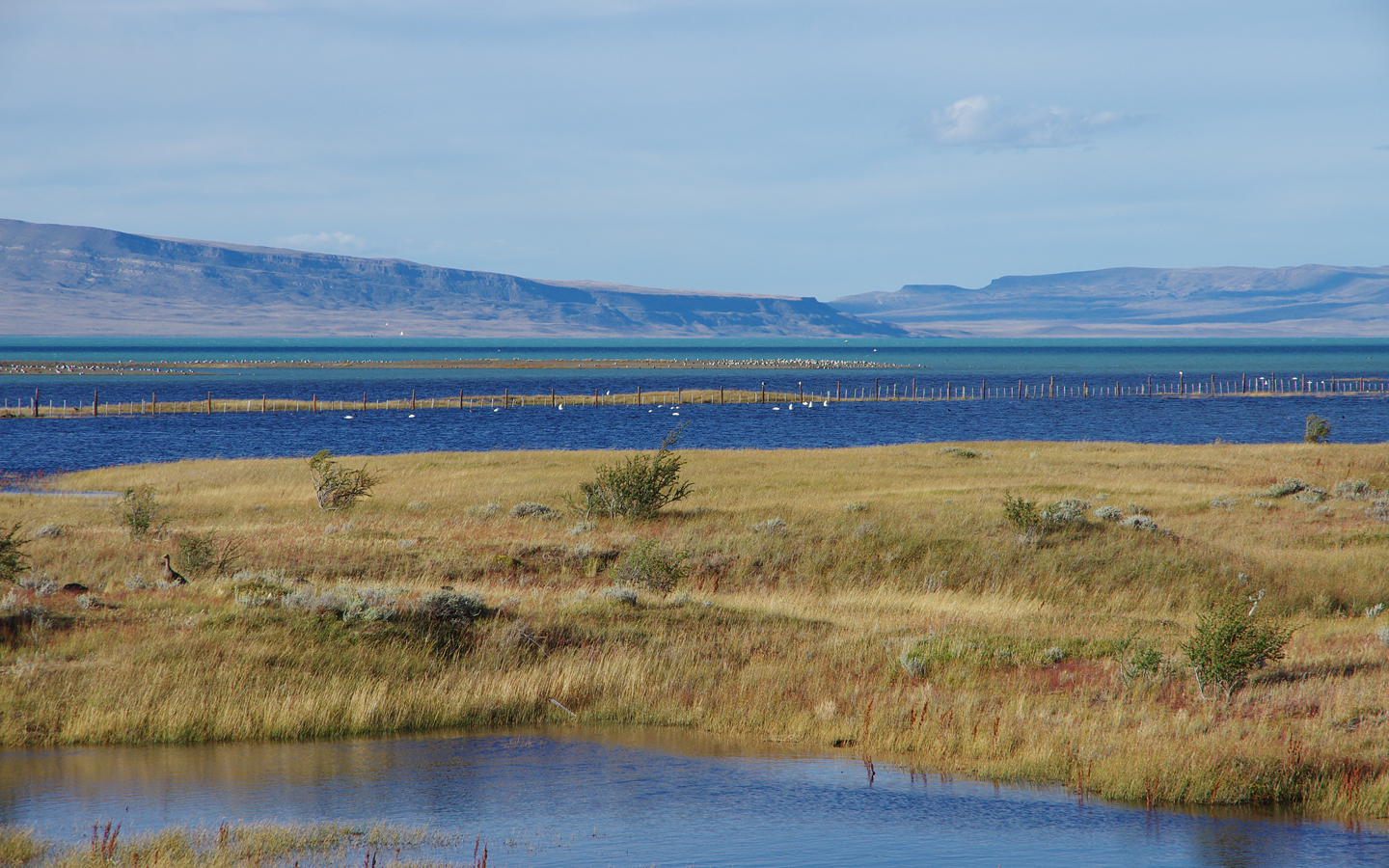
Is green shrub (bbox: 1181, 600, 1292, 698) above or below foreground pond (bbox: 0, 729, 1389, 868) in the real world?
above

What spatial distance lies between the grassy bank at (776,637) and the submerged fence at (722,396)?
70824 mm

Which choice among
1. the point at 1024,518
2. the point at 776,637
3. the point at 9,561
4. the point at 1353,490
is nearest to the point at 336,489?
the point at 9,561

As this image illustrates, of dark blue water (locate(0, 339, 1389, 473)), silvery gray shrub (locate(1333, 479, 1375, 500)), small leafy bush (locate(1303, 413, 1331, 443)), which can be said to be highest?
small leafy bush (locate(1303, 413, 1331, 443))

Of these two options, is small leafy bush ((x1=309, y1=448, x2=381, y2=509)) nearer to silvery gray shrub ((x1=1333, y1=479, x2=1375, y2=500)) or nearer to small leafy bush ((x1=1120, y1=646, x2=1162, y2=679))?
small leafy bush ((x1=1120, y1=646, x2=1162, y2=679))

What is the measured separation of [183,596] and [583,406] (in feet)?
297

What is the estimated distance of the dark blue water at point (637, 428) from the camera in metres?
68.4

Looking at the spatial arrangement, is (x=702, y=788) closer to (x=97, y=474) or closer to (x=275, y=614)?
(x=275, y=614)

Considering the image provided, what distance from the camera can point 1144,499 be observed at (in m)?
35.2

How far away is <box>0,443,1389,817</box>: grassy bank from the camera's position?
45.4ft

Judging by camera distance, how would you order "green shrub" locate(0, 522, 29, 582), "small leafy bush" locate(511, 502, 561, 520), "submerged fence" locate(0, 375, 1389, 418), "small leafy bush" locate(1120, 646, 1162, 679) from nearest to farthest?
"small leafy bush" locate(1120, 646, 1162, 679), "green shrub" locate(0, 522, 29, 582), "small leafy bush" locate(511, 502, 561, 520), "submerged fence" locate(0, 375, 1389, 418)

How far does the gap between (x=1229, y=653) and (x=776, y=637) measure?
6655mm

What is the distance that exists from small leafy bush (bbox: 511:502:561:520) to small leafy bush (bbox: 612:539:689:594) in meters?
8.29

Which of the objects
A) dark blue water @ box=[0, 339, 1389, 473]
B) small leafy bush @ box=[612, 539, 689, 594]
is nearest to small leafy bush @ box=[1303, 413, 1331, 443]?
dark blue water @ box=[0, 339, 1389, 473]

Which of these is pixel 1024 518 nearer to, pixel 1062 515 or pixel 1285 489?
pixel 1062 515
